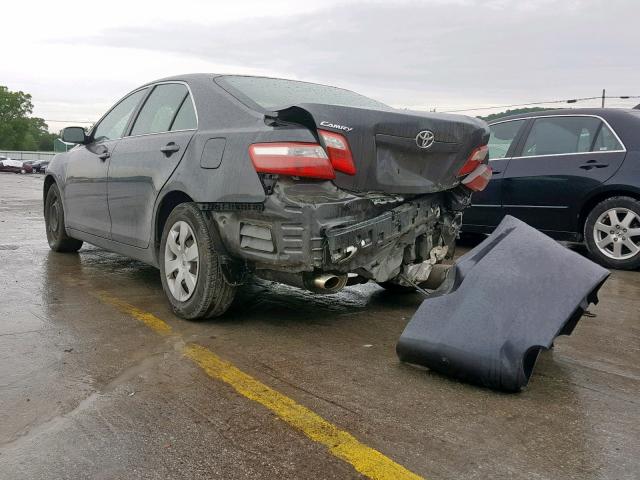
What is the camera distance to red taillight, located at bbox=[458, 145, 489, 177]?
4.16 m

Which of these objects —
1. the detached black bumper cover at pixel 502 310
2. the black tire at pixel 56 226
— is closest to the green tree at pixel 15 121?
the black tire at pixel 56 226

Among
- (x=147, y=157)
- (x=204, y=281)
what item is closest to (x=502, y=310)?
(x=204, y=281)

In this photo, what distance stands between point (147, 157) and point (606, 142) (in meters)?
4.55

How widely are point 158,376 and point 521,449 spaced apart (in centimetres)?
177

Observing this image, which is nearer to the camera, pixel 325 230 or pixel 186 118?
pixel 325 230

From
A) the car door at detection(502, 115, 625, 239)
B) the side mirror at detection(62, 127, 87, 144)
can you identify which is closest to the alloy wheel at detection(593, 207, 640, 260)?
the car door at detection(502, 115, 625, 239)

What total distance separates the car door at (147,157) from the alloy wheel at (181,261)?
38 cm

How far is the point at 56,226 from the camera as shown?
6.66 meters

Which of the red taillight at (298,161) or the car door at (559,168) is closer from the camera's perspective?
the red taillight at (298,161)

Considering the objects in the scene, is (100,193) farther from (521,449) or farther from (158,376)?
(521,449)

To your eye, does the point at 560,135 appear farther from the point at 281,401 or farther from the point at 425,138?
the point at 281,401

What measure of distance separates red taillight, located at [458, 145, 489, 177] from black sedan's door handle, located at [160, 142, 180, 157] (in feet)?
6.27

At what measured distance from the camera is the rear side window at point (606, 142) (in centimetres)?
624

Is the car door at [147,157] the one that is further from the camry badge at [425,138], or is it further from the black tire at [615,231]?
the black tire at [615,231]
